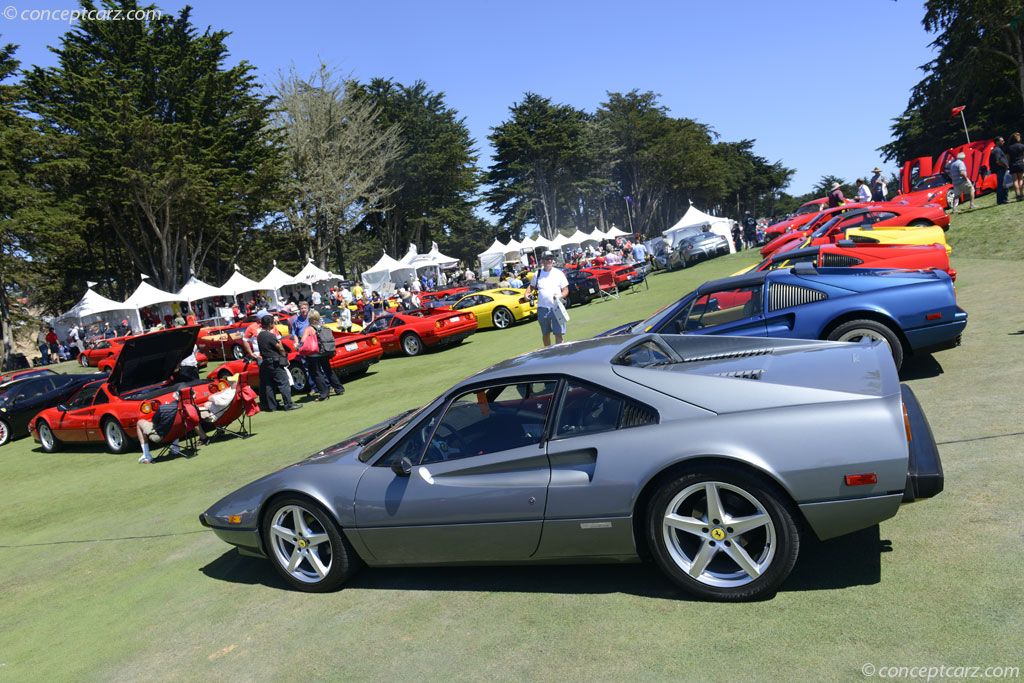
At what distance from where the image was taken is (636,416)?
3.66 meters

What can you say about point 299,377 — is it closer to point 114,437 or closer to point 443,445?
point 114,437

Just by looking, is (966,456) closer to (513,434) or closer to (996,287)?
(513,434)

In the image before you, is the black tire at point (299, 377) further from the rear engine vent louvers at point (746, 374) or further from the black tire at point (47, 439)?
the rear engine vent louvers at point (746, 374)

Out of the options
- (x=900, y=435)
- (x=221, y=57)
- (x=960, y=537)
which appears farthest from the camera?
(x=221, y=57)

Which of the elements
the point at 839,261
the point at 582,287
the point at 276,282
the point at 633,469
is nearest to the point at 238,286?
the point at 276,282

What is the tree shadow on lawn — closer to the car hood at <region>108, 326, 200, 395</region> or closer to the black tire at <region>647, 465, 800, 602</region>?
the black tire at <region>647, 465, 800, 602</region>

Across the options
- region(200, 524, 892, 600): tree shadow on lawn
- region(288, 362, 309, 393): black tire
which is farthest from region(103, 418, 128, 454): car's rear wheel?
region(200, 524, 892, 600): tree shadow on lawn

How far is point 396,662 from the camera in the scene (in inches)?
137

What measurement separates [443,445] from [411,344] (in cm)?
1408

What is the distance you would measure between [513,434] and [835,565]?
182 cm

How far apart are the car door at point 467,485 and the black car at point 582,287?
20215 millimetres

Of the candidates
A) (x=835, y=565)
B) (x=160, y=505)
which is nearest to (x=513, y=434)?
(x=835, y=565)

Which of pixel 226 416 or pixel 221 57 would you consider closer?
pixel 226 416

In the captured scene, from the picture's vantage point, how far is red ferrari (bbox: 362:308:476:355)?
17.6 metres
